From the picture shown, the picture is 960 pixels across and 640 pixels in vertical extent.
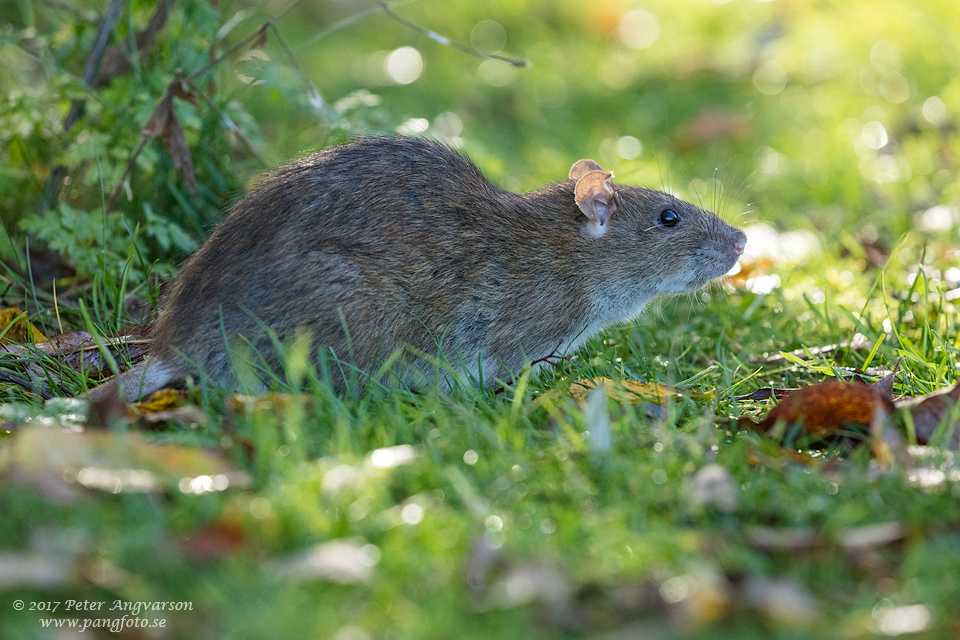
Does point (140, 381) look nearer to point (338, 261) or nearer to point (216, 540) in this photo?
point (338, 261)

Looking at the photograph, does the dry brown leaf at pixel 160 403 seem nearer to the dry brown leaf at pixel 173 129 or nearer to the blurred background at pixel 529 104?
the blurred background at pixel 529 104

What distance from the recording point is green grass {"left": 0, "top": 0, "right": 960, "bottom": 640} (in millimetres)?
2162

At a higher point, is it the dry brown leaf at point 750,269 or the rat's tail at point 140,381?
the rat's tail at point 140,381

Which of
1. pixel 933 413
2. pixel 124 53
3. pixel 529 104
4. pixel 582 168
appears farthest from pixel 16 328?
pixel 529 104

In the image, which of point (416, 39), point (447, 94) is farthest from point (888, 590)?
point (416, 39)

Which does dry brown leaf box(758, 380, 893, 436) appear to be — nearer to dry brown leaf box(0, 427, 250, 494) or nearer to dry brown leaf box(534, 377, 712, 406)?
dry brown leaf box(534, 377, 712, 406)

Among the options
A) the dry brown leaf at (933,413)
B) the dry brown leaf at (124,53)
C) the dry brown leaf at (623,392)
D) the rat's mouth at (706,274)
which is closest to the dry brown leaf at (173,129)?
the dry brown leaf at (124,53)

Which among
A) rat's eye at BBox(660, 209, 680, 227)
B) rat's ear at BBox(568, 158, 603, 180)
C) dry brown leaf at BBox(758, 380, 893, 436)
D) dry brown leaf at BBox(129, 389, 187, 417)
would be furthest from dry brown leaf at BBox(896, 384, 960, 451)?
dry brown leaf at BBox(129, 389, 187, 417)

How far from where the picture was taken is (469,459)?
2.80 meters

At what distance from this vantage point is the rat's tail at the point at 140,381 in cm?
346

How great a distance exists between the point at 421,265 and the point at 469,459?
126cm

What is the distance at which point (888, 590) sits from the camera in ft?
7.39

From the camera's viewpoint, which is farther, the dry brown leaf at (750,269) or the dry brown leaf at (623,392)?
the dry brown leaf at (750,269)

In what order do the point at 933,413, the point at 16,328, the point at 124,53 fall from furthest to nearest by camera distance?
the point at 124,53 < the point at 16,328 < the point at 933,413
